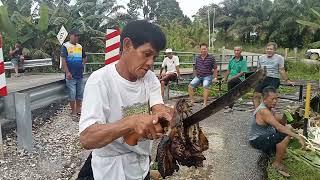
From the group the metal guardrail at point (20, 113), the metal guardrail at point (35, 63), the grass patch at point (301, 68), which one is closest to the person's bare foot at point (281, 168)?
the metal guardrail at point (20, 113)

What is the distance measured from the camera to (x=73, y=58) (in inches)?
307

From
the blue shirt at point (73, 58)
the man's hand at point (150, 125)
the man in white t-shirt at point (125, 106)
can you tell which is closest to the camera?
the man's hand at point (150, 125)

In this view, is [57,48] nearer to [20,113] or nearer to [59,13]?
[59,13]

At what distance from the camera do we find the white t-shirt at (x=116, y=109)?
2.04m

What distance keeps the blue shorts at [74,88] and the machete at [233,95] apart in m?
5.81

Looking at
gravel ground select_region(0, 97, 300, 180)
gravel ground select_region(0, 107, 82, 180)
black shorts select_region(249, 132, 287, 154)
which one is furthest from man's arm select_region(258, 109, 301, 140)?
gravel ground select_region(0, 107, 82, 180)

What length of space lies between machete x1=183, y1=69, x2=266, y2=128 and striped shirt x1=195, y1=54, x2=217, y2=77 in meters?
7.53

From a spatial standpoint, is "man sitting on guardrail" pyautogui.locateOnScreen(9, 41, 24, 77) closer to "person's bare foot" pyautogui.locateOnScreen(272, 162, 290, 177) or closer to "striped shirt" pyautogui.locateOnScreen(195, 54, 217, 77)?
"striped shirt" pyautogui.locateOnScreen(195, 54, 217, 77)

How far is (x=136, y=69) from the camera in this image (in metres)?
2.10

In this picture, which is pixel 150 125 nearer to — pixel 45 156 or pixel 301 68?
pixel 45 156

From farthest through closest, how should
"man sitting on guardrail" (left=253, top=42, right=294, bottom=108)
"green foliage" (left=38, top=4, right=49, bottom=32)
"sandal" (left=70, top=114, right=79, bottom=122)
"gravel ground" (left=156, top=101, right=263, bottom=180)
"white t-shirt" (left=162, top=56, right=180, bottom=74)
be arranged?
1. "green foliage" (left=38, top=4, right=49, bottom=32)
2. "white t-shirt" (left=162, top=56, right=180, bottom=74)
3. "man sitting on guardrail" (left=253, top=42, right=294, bottom=108)
4. "sandal" (left=70, top=114, right=79, bottom=122)
5. "gravel ground" (left=156, top=101, right=263, bottom=180)

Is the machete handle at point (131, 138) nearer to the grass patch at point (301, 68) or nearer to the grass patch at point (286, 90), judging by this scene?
the grass patch at point (286, 90)

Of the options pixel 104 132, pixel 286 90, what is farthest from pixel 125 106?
pixel 286 90

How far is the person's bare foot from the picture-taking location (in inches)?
204
